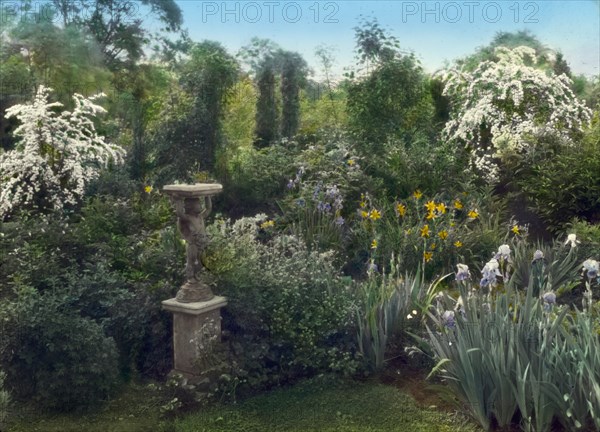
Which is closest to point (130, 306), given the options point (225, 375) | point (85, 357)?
point (85, 357)

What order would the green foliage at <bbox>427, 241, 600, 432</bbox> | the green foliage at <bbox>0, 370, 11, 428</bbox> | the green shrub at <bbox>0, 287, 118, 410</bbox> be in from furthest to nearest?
the green shrub at <bbox>0, 287, 118, 410</bbox> < the green foliage at <bbox>0, 370, 11, 428</bbox> < the green foliage at <bbox>427, 241, 600, 432</bbox>

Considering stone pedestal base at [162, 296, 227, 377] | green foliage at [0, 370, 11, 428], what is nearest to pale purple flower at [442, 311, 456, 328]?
stone pedestal base at [162, 296, 227, 377]

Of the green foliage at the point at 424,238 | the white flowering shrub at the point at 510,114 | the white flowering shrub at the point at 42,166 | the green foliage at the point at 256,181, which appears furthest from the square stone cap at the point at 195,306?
the white flowering shrub at the point at 510,114

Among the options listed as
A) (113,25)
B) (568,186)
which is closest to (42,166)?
(568,186)

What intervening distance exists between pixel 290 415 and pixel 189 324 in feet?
3.18

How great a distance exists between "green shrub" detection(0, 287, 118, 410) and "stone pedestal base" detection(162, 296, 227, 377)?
0.45m

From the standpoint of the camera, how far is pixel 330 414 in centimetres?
440

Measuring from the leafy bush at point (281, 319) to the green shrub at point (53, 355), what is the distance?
36.2 inches

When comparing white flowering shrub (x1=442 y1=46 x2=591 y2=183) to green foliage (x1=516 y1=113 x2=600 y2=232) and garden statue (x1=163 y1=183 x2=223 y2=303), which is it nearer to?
green foliage (x1=516 y1=113 x2=600 y2=232)

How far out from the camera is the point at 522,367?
397 cm

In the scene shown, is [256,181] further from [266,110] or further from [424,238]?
[424,238]

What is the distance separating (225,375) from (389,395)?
3.54ft

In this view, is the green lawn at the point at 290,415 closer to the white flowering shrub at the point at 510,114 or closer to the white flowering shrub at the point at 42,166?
the white flowering shrub at the point at 42,166

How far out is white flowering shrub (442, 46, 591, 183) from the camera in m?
9.66
